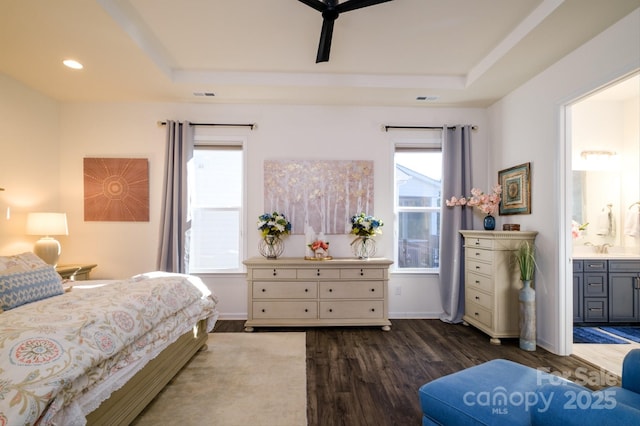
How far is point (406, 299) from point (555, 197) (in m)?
2.08

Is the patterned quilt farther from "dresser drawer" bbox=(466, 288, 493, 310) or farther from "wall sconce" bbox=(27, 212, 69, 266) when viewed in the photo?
"dresser drawer" bbox=(466, 288, 493, 310)

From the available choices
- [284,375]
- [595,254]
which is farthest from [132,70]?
[595,254]

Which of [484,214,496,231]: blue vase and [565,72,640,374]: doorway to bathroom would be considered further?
[565,72,640,374]: doorway to bathroom

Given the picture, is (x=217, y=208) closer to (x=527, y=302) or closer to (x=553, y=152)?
(x=527, y=302)

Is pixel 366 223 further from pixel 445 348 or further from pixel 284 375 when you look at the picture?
pixel 284 375

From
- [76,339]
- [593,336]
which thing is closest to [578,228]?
[593,336]

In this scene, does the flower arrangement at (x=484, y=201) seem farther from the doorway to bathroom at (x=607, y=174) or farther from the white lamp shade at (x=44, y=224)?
the white lamp shade at (x=44, y=224)

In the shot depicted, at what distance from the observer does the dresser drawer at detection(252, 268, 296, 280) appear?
372 cm

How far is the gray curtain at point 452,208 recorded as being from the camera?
13.5 ft

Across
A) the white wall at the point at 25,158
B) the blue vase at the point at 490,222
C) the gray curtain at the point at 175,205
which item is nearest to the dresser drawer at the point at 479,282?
the blue vase at the point at 490,222

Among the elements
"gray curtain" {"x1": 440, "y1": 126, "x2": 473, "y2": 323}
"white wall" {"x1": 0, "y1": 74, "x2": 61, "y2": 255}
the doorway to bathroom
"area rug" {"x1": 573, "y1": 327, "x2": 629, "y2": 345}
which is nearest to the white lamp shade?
"white wall" {"x1": 0, "y1": 74, "x2": 61, "y2": 255}

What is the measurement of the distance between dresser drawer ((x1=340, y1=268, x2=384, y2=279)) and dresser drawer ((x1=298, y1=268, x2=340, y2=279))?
3.3 inches

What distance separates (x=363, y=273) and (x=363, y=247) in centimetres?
42

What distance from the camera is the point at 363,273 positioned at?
12.4 ft
